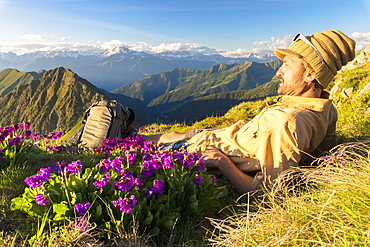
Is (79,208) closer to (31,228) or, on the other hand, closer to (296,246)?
(31,228)

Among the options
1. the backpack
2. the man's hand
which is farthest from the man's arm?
the backpack

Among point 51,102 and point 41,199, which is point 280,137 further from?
point 51,102

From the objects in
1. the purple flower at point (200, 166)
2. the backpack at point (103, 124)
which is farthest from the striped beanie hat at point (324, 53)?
the backpack at point (103, 124)

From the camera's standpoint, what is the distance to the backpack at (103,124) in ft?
20.4

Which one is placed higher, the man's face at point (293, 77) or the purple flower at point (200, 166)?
the man's face at point (293, 77)

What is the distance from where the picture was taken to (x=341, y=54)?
13.7 ft

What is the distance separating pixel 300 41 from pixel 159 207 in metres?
3.70

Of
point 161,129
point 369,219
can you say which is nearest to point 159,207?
point 369,219

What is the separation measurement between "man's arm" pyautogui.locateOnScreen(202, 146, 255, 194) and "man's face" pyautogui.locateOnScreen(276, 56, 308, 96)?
1678mm

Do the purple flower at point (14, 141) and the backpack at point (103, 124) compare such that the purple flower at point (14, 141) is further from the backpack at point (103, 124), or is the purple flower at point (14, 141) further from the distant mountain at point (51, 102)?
the distant mountain at point (51, 102)

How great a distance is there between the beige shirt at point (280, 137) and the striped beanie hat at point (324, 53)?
0.47 m

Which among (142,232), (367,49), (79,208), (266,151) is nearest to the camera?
(79,208)

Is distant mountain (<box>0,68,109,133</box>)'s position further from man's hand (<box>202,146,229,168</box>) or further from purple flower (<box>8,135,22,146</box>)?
man's hand (<box>202,146,229,168</box>)

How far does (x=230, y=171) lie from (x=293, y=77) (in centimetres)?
202
